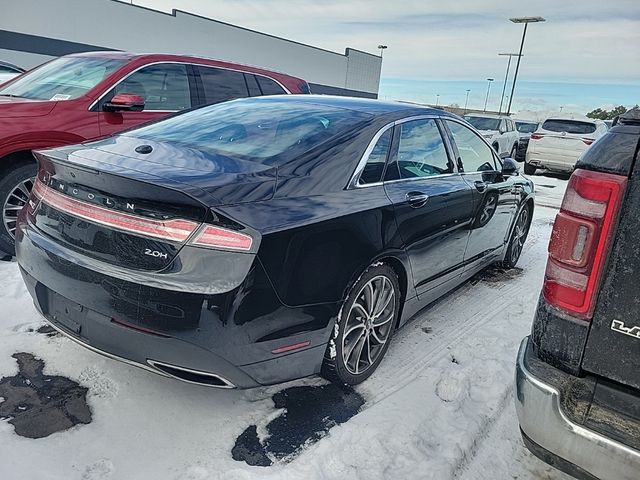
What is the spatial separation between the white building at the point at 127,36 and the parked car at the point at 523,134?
50.4 feet

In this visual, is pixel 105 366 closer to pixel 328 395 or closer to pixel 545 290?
pixel 328 395

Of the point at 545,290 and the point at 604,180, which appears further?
the point at 545,290

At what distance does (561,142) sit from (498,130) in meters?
2.59

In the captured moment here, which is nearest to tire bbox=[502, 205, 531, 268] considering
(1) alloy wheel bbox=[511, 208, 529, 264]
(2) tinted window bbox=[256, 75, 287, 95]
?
(1) alloy wheel bbox=[511, 208, 529, 264]

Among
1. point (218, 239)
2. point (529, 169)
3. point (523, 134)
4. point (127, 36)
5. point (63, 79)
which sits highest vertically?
point (127, 36)

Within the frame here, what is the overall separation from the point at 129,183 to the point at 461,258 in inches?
100

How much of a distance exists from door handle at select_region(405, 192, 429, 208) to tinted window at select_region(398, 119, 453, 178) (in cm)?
14

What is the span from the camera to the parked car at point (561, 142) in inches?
517

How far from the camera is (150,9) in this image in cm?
2358

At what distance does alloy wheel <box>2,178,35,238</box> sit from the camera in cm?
406

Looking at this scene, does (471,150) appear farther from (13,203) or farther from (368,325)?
(13,203)

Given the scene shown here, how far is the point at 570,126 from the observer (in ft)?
44.9

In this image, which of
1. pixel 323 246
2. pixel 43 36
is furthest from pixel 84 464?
pixel 43 36

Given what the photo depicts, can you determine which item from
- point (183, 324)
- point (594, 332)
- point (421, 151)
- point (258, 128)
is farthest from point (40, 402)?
point (421, 151)
